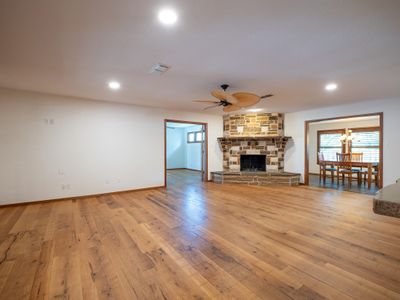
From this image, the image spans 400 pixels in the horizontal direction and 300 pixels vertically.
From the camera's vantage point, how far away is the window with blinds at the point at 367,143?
22.5 ft

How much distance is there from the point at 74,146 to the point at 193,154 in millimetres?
6036

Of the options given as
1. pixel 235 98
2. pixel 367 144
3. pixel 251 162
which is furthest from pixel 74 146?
pixel 367 144

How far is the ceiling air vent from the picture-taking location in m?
2.77

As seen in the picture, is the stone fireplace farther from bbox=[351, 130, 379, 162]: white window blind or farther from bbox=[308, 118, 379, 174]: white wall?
bbox=[351, 130, 379, 162]: white window blind

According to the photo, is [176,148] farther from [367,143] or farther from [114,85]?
[367,143]

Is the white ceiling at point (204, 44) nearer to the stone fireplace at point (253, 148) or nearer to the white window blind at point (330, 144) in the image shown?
the stone fireplace at point (253, 148)

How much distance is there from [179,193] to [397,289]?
3957mm

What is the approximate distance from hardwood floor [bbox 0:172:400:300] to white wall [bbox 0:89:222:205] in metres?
0.69

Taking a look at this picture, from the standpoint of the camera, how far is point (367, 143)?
709 centimetres

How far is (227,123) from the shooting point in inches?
271

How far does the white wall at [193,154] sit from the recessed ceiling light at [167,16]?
749 cm

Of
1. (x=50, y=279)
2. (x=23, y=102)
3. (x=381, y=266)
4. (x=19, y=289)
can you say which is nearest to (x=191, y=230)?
(x=50, y=279)

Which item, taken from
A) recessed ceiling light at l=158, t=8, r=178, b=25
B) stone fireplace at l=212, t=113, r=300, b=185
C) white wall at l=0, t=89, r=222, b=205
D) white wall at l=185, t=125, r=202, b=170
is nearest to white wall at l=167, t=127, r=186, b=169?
white wall at l=185, t=125, r=202, b=170

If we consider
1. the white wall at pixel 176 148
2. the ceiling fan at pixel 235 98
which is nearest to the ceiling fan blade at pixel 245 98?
the ceiling fan at pixel 235 98
